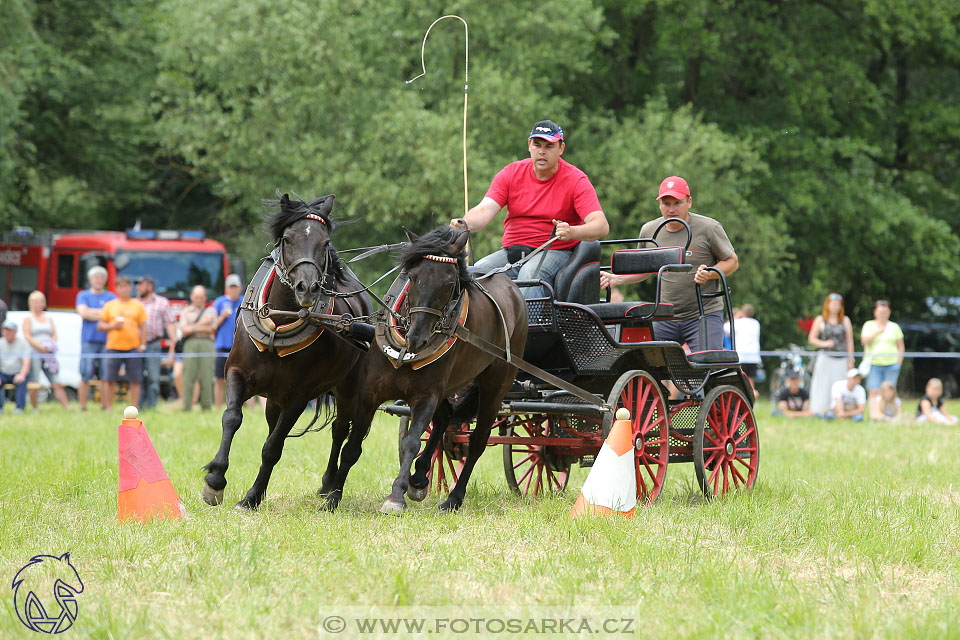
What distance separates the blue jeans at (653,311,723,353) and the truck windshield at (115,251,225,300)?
575 inches

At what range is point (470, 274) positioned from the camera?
6840 millimetres

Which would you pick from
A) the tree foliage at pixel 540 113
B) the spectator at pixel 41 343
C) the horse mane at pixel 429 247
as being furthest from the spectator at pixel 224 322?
the horse mane at pixel 429 247

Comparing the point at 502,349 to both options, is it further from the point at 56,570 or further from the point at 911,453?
the point at 911,453

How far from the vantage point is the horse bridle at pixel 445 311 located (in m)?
6.30

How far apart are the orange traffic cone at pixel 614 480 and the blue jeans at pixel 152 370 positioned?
9926mm

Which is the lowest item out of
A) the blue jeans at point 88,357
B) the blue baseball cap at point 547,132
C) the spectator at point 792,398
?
the spectator at point 792,398

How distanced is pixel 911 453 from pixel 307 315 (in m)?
6.98

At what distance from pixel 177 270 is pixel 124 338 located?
22.5 feet

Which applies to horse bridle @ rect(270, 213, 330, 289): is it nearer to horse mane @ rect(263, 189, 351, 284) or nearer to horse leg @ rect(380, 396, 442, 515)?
horse mane @ rect(263, 189, 351, 284)

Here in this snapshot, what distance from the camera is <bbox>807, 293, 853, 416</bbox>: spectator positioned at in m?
16.7

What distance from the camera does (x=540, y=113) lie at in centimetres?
2066

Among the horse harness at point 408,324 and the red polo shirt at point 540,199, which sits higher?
the red polo shirt at point 540,199

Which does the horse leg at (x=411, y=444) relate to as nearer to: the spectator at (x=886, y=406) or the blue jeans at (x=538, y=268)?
the blue jeans at (x=538, y=268)

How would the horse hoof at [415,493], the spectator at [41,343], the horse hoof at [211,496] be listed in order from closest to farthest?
the horse hoof at [211,496], the horse hoof at [415,493], the spectator at [41,343]
